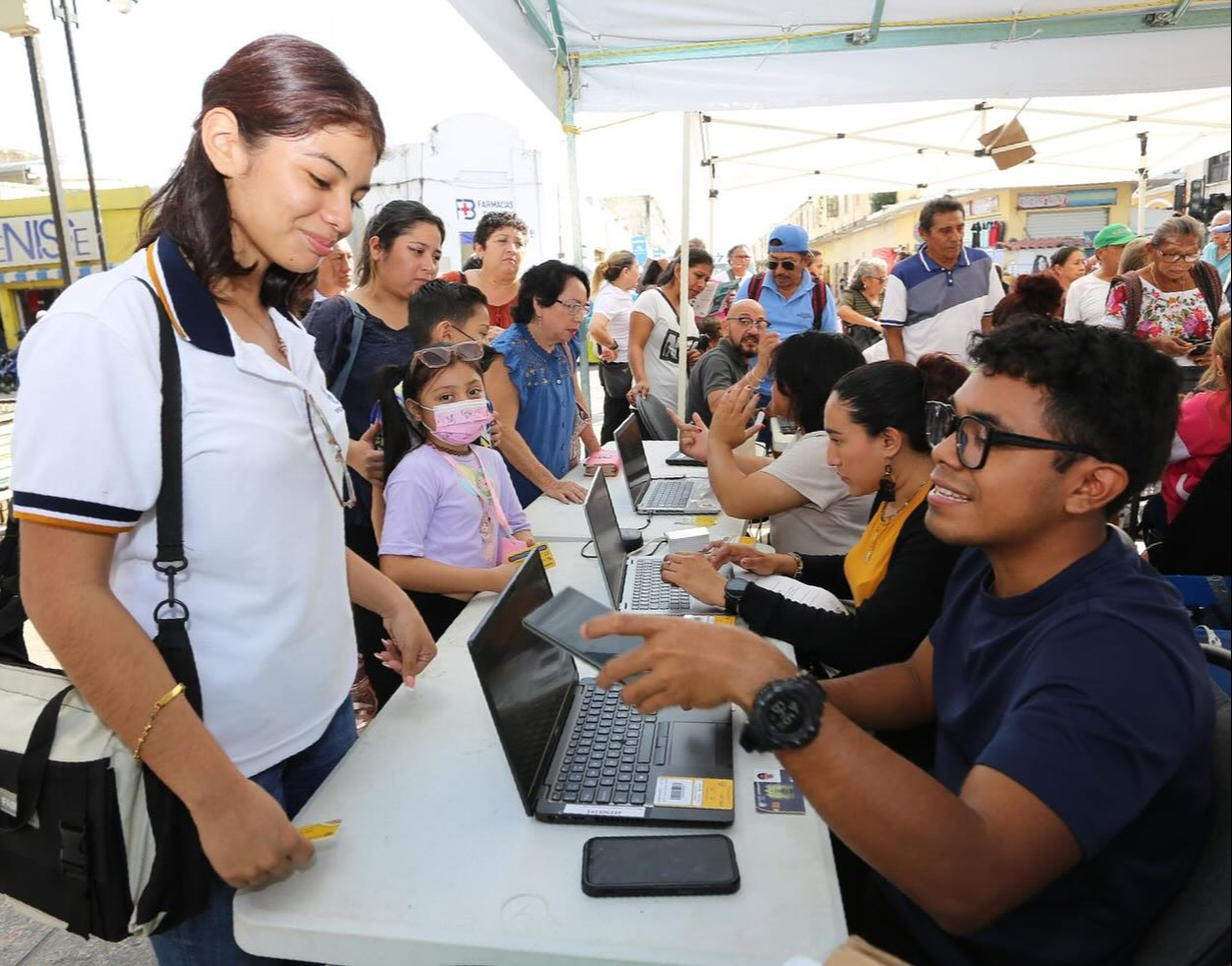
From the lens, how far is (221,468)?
3.17ft

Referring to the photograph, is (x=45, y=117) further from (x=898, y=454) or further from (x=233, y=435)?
(x=898, y=454)

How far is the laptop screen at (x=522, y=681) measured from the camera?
1119mm

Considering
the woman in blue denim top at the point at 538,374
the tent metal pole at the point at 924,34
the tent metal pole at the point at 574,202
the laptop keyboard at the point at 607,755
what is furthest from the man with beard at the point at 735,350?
the laptop keyboard at the point at 607,755

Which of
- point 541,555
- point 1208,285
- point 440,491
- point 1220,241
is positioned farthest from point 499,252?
point 1220,241

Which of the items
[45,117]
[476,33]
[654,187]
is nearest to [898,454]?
[476,33]

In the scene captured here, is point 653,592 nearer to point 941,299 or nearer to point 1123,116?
point 941,299

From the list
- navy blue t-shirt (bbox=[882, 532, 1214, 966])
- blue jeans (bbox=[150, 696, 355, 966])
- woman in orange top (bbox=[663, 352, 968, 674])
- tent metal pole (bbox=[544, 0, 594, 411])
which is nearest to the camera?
navy blue t-shirt (bbox=[882, 532, 1214, 966])

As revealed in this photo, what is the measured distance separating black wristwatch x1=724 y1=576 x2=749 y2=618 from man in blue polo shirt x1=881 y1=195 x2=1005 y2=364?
10.1 feet

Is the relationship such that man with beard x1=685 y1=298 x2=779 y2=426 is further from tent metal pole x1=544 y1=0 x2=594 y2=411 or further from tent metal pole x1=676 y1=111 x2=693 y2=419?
tent metal pole x1=544 y1=0 x2=594 y2=411

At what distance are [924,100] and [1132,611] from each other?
367 centimetres

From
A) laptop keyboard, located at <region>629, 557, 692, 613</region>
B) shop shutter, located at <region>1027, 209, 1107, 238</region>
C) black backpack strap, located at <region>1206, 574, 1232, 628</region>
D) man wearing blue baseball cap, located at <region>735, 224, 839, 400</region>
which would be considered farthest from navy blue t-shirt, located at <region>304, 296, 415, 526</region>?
shop shutter, located at <region>1027, 209, 1107, 238</region>

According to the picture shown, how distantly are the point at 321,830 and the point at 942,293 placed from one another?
426 centimetres

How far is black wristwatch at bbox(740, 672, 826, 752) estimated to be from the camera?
2.95ft

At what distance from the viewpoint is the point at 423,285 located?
2555 mm
